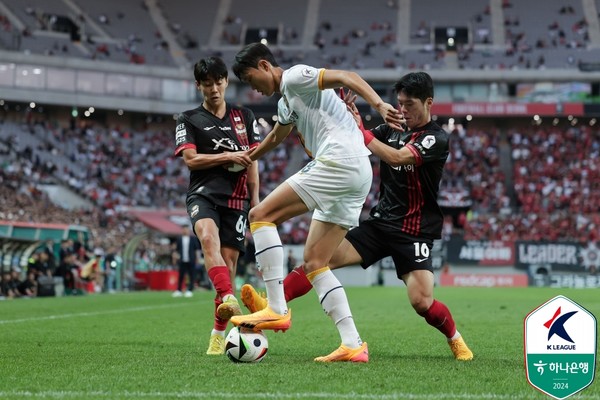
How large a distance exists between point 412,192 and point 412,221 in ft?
0.83

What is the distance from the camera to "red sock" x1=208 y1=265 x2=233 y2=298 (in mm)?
7820

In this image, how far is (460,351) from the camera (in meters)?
7.87

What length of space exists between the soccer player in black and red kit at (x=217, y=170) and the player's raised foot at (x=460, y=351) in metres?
2.01

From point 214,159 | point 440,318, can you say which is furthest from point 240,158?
point 440,318

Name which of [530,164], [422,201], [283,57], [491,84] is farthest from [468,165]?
[422,201]

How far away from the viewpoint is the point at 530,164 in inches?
2253

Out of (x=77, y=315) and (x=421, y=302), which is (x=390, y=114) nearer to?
(x=421, y=302)

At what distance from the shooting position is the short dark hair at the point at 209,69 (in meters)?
8.29

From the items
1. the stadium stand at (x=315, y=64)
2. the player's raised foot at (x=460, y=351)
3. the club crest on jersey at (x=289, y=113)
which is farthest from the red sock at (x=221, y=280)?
the stadium stand at (x=315, y=64)

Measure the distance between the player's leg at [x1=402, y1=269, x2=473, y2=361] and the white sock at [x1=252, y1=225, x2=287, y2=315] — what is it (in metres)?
1.28

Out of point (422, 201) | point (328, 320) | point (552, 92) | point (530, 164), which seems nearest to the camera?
point (422, 201)

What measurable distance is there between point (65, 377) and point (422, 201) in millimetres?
3440

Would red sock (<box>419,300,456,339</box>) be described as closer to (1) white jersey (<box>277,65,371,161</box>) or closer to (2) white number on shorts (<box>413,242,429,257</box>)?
(2) white number on shorts (<box>413,242,429,257</box>)

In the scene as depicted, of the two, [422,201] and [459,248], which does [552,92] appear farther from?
[422,201]
